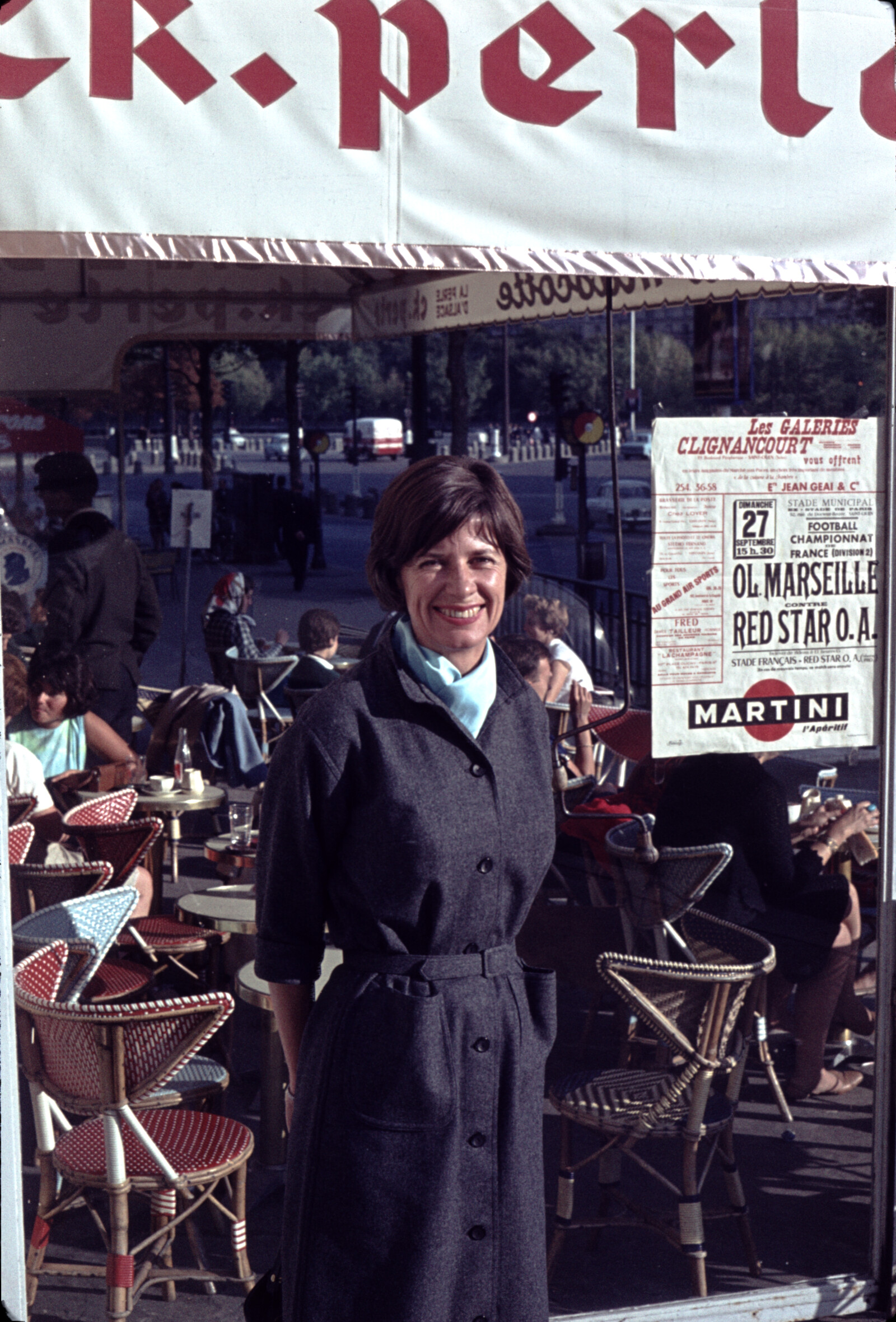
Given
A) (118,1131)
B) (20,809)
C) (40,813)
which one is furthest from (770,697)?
(40,813)

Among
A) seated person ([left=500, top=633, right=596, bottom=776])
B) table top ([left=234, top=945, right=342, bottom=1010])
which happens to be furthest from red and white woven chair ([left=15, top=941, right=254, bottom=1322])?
seated person ([left=500, top=633, right=596, bottom=776])

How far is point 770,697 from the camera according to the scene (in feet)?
12.2

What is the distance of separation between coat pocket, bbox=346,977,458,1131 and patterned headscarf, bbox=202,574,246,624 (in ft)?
25.4

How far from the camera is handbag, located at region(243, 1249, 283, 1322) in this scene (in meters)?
2.41

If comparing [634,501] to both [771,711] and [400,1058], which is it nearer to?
[771,711]

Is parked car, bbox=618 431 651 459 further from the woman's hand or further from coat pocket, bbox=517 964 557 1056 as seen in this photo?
coat pocket, bbox=517 964 557 1056

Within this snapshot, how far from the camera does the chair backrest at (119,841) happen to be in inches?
186

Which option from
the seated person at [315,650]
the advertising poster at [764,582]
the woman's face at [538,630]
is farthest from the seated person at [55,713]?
the advertising poster at [764,582]

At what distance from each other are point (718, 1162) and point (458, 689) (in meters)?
2.13

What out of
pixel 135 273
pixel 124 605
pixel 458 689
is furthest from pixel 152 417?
pixel 458 689

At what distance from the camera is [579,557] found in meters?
17.0

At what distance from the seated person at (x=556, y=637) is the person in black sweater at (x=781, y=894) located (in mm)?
2134

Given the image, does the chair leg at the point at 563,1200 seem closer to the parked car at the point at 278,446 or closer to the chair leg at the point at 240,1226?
the chair leg at the point at 240,1226

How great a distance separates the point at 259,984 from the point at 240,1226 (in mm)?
706
